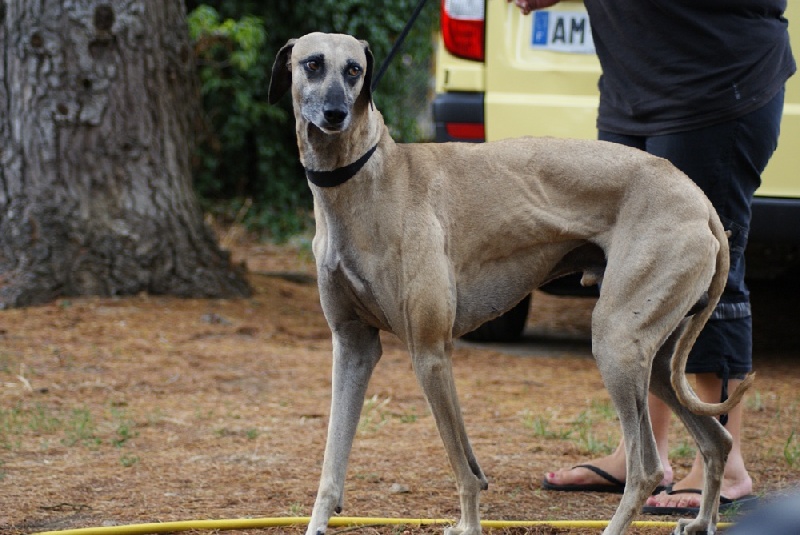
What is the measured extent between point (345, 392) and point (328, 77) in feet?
3.42

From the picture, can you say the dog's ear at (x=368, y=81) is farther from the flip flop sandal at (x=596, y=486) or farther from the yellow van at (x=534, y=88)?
the yellow van at (x=534, y=88)

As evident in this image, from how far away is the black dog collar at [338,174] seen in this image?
3443 mm

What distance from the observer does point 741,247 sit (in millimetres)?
4066

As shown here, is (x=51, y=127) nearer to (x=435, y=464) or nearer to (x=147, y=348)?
(x=147, y=348)

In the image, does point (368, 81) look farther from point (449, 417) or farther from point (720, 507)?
point (720, 507)

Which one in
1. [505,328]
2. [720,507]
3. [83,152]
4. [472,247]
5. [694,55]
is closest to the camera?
[472,247]

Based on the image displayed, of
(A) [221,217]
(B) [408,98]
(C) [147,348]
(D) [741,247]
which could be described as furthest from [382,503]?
(B) [408,98]

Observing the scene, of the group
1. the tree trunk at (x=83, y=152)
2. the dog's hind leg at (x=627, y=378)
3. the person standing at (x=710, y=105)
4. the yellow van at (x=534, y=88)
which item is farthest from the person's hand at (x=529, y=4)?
the tree trunk at (x=83, y=152)

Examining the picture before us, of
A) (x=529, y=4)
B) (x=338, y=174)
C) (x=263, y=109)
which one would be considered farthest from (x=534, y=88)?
(x=263, y=109)

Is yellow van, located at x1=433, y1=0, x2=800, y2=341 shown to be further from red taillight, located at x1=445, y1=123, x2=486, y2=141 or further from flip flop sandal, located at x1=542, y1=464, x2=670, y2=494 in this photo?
flip flop sandal, located at x1=542, y1=464, x2=670, y2=494

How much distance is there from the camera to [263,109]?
12.8 m

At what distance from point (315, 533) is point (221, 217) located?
9.73 m

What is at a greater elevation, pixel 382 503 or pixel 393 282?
pixel 393 282

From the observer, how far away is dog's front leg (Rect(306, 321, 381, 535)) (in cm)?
362
